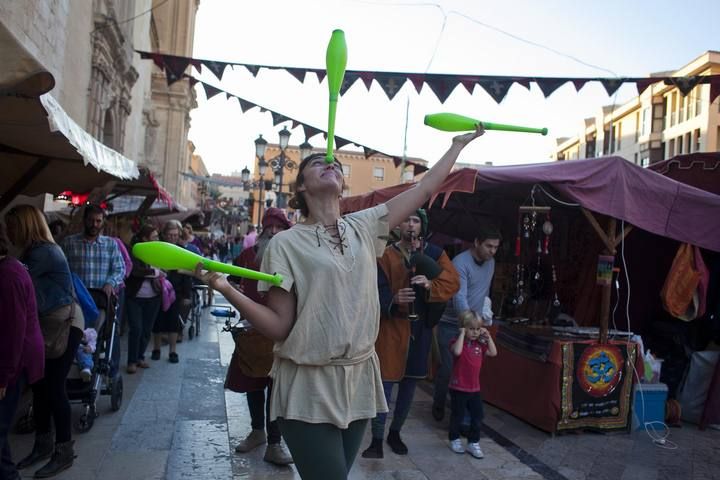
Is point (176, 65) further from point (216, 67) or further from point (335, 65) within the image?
point (335, 65)

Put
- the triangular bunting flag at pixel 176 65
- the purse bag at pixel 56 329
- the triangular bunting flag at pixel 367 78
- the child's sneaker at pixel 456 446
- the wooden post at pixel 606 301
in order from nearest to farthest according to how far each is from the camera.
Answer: the purse bag at pixel 56 329 → the child's sneaker at pixel 456 446 → the wooden post at pixel 606 301 → the triangular bunting flag at pixel 367 78 → the triangular bunting flag at pixel 176 65

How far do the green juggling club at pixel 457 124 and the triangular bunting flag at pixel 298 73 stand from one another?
206 inches

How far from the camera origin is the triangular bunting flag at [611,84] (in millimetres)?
6840

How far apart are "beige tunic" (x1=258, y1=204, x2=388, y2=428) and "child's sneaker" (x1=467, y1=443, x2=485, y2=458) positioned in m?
2.77

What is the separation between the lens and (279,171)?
16.9 m

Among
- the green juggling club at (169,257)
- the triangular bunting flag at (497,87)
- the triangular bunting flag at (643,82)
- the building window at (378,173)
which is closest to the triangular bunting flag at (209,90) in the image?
the triangular bunting flag at (497,87)

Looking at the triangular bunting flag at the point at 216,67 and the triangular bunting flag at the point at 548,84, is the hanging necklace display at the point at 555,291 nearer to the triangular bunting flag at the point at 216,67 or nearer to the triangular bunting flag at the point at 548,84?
the triangular bunting flag at the point at 548,84

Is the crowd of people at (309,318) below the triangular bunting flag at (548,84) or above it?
below

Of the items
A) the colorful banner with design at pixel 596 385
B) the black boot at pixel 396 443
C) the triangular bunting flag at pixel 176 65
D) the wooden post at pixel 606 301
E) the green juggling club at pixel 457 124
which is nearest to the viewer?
the green juggling club at pixel 457 124

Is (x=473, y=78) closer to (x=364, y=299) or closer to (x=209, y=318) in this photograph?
(x=364, y=299)

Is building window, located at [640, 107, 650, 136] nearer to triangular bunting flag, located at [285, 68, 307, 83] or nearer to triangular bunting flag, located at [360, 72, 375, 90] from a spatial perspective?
triangular bunting flag, located at [360, 72, 375, 90]

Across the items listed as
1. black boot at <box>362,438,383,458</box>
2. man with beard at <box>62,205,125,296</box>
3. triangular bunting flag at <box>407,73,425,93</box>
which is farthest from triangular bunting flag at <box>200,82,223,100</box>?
black boot at <box>362,438,383,458</box>

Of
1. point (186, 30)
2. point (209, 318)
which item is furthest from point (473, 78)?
point (186, 30)

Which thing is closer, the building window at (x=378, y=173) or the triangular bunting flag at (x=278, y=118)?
the triangular bunting flag at (x=278, y=118)
